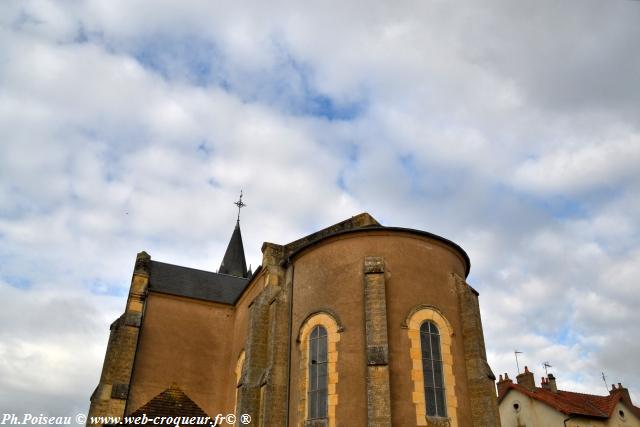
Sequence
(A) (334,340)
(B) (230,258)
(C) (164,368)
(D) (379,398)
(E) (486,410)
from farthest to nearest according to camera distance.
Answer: (B) (230,258) < (C) (164,368) < (A) (334,340) < (E) (486,410) < (D) (379,398)

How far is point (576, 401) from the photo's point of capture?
26188 millimetres

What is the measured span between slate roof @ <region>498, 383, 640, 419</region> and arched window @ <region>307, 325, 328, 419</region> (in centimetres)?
1553

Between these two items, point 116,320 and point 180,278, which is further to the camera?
point 180,278

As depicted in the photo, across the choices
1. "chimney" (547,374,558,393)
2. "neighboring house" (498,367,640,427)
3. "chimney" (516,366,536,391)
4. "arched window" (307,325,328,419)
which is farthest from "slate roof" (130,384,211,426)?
"chimney" (547,374,558,393)

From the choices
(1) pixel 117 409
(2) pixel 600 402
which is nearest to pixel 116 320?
(1) pixel 117 409

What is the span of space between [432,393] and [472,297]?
336 centimetres

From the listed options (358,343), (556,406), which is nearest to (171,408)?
(358,343)

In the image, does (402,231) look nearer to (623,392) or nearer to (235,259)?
(623,392)

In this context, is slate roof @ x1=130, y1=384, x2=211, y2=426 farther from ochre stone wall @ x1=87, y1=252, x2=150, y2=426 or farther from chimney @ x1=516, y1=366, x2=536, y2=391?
chimney @ x1=516, y1=366, x2=536, y2=391

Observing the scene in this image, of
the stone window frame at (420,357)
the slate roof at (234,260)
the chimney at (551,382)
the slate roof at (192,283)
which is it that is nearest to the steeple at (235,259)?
the slate roof at (234,260)

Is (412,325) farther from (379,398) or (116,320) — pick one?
(116,320)

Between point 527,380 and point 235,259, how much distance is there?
919 inches

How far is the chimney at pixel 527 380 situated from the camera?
26.5 metres

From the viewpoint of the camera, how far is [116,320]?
68.1ft
